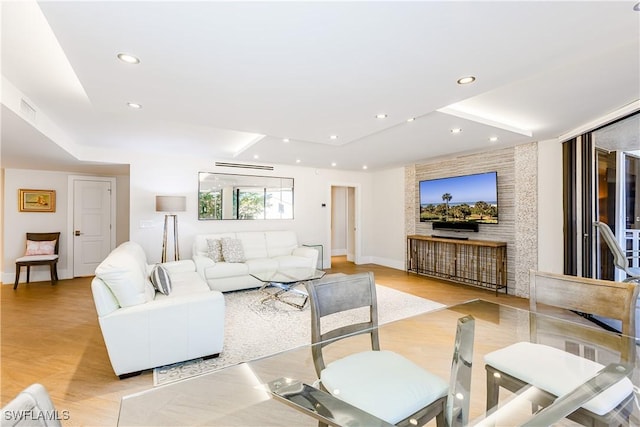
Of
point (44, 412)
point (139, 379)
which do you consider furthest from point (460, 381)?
point (139, 379)

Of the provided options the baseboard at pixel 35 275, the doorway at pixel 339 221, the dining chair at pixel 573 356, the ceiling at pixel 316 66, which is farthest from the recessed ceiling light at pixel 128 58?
the doorway at pixel 339 221

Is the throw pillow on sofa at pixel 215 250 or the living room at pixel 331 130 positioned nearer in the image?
the living room at pixel 331 130

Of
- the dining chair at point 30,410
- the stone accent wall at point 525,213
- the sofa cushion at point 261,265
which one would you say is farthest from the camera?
the sofa cushion at point 261,265

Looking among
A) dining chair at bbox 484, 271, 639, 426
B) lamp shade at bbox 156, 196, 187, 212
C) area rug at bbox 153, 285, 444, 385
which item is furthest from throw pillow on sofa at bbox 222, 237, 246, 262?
dining chair at bbox 484, 271, 639, 426

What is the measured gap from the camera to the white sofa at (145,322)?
7.31 ft

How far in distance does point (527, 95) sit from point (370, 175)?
4.88 metres

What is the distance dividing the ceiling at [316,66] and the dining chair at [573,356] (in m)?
1.44

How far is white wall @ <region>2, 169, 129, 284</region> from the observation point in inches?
209

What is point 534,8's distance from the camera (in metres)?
1.34

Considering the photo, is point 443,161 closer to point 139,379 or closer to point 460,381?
point 460,381

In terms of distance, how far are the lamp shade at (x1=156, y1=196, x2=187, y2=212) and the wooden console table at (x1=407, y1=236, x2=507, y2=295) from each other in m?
4.43

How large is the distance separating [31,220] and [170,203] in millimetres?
3170

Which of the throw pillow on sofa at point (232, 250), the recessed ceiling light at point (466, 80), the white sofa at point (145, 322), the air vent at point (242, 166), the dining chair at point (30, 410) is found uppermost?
the air vent at point (242, 166)

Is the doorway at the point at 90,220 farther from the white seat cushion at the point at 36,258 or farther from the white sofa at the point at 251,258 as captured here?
the white sofa at the point at 251,258
